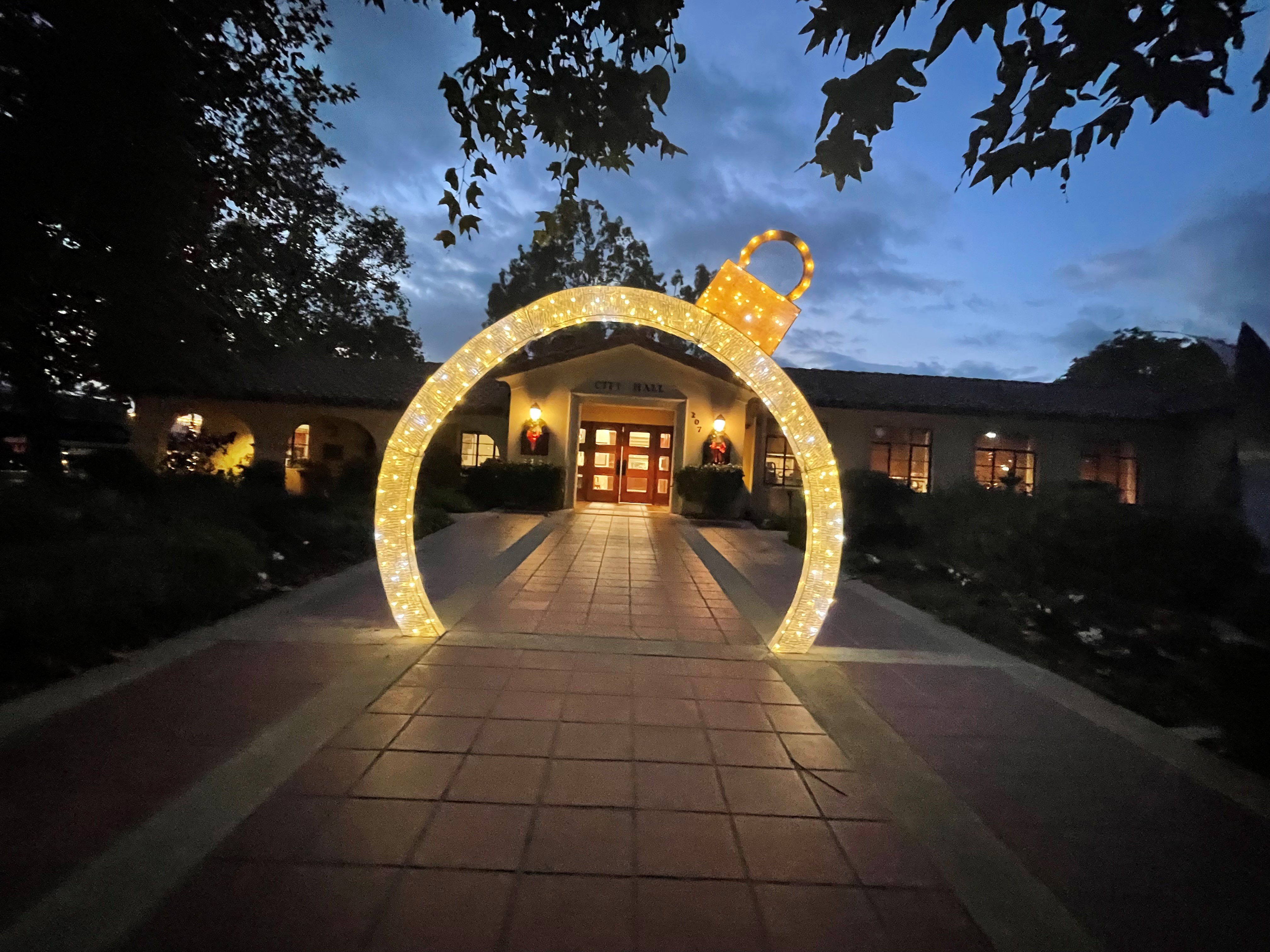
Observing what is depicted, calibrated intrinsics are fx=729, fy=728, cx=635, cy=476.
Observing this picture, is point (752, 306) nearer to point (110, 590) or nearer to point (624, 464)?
point (110, 590)

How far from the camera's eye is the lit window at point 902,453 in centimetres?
1869

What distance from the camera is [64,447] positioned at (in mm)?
13391

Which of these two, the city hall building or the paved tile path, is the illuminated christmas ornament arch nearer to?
the paved tile path

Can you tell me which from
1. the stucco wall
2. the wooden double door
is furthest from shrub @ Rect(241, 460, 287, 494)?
the stucco wall

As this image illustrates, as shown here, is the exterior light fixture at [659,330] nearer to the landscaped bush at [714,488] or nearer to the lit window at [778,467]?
the landscaped bush at [714,488]

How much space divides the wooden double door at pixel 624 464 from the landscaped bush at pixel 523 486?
2.23 meters

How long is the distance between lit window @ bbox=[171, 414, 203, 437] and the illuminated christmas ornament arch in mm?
16728

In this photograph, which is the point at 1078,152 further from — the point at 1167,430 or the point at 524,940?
the point at 1167,430

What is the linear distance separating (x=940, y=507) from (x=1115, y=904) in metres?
8.46

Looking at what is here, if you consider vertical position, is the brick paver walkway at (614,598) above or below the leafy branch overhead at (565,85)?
below

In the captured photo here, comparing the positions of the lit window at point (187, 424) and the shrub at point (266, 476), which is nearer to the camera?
the shrub at point (266, 476)

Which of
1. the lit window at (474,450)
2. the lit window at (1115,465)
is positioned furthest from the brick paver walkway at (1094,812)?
the lit window at (474,450)

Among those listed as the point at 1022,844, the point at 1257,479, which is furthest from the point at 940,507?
the point at 1022,844

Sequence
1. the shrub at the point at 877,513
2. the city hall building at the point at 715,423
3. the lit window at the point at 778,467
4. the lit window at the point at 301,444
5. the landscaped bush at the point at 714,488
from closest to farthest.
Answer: the shrub at the point at 877,513 < the landscaped bush at the point at 714,488 < the city hall building at the point at 715,423 < the lit window at the point at 778,467 < the lit window at the point at 301,444
